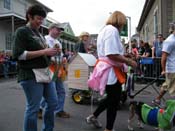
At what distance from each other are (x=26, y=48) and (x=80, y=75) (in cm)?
412

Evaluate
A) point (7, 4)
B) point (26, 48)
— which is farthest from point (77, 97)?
point (7, 4)

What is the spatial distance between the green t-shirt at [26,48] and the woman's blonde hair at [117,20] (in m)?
1.30

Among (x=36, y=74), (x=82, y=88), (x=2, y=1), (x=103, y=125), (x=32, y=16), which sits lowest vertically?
(x=103, y=125)

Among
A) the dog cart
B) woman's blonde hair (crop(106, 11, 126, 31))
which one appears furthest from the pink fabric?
the dog cart

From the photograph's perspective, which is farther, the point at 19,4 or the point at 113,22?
the point at 19,4

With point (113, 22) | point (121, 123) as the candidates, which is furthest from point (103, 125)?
point (113, 22)

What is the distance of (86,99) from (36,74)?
14.6 feet

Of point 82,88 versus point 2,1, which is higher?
point 2,1

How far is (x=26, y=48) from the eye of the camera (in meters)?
3.85

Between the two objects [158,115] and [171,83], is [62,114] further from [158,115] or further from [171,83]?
[158,115]

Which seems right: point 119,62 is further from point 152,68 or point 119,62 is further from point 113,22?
point 152,68

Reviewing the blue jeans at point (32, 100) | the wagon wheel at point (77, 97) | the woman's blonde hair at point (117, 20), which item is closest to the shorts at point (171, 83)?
the woman's blonde hair at point (117, 20)

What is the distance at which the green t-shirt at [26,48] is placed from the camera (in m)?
3.81

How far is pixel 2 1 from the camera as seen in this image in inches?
1219
